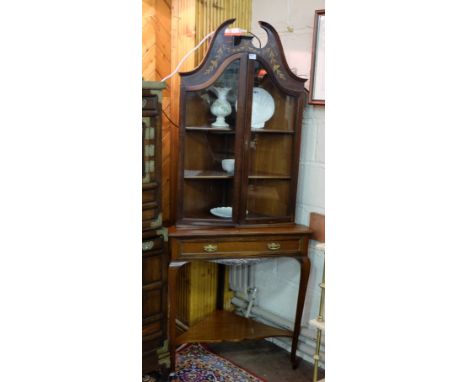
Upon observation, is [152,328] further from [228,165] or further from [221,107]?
[221,107]

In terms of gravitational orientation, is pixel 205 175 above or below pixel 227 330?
above

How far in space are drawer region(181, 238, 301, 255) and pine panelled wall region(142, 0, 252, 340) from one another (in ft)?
0.85

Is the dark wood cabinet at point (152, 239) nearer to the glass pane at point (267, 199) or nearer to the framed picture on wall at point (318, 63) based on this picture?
the glass pane at point (267, 199)

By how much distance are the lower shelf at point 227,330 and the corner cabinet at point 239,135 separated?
552 millimetres

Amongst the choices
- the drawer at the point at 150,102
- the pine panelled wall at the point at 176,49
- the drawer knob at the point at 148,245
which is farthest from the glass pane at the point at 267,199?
the drawer at the point at 150,102

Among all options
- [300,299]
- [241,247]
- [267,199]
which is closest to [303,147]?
[267,199]

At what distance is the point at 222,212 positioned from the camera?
81.5 inches

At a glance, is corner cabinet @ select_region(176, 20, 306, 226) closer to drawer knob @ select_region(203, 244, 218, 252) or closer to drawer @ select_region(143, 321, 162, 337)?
drawer knob @ select_region(203, 244, 218, 252)

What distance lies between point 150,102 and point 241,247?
2.37ft

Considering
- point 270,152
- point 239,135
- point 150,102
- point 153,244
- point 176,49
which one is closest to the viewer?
point 150,102

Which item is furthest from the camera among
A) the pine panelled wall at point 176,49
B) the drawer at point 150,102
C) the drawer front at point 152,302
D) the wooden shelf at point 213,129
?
the pine panelled wall at point 176,49

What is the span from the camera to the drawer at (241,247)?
1930 millimetres

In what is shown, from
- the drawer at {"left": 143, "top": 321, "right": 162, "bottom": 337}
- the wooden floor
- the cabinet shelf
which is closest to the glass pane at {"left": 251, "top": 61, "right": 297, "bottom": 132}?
the cabinet shelf
